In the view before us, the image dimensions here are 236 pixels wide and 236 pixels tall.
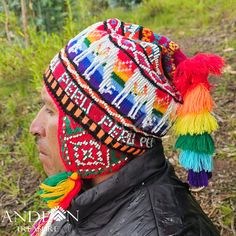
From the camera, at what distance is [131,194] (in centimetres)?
172

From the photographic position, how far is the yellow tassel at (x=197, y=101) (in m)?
1.71

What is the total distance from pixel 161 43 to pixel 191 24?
4326 millimetres

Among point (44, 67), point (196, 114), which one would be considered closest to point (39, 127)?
point (196, 114)

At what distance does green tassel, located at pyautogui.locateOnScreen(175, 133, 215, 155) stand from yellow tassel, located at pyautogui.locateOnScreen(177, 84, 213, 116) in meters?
0.10

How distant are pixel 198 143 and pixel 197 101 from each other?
0.58 ft

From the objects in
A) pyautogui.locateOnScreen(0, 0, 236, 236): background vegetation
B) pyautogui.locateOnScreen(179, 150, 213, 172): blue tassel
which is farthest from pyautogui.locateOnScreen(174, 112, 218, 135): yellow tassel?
pyautogui.locateOnScreen(0, 0, 236, 236): background vegetation

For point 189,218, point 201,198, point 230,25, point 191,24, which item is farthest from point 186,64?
point 191,24

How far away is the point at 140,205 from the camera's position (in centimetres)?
167

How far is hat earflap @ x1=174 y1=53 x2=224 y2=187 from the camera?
172 cm

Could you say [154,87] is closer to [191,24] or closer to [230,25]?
[230,25]

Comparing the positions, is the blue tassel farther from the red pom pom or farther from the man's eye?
the man's eye

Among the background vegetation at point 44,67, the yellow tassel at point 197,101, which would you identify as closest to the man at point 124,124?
the yellow tassel at point 197,101

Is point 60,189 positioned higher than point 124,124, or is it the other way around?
point 124,124

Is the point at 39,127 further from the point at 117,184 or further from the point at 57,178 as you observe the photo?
the point at 117,184
